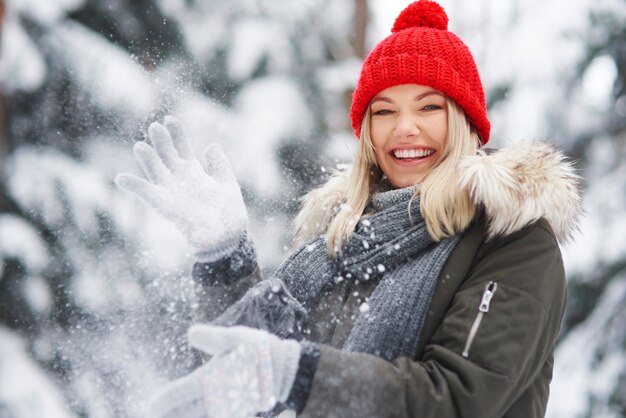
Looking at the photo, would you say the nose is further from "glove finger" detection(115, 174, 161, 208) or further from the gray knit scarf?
"glove finger" detection(115, 174, 161, 208)

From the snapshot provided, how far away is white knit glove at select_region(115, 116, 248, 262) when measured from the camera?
1.75 metres

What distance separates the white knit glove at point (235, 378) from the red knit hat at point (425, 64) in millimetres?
937

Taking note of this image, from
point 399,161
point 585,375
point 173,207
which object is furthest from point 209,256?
point 585,375

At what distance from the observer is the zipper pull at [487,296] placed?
143 centimetres

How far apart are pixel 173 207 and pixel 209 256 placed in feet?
0.54

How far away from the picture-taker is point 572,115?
4961 millimetres

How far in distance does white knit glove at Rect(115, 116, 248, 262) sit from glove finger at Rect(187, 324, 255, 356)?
47 cm

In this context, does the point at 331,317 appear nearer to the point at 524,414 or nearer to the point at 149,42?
the point at 524,414

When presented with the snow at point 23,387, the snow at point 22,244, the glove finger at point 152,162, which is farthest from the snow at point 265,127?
the glove finger at point 152,162

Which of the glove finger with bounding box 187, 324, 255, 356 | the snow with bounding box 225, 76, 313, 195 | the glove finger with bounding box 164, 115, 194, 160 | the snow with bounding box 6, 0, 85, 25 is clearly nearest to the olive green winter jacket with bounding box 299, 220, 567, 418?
the glove finger with bounding box 187, 324, 255, 356

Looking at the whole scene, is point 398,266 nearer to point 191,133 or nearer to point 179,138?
point 179,138

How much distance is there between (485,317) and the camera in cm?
141

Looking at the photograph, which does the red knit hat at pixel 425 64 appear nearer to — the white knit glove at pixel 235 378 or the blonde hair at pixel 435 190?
the blonde hair at pixel 435 190

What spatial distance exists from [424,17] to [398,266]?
2.79 ft
